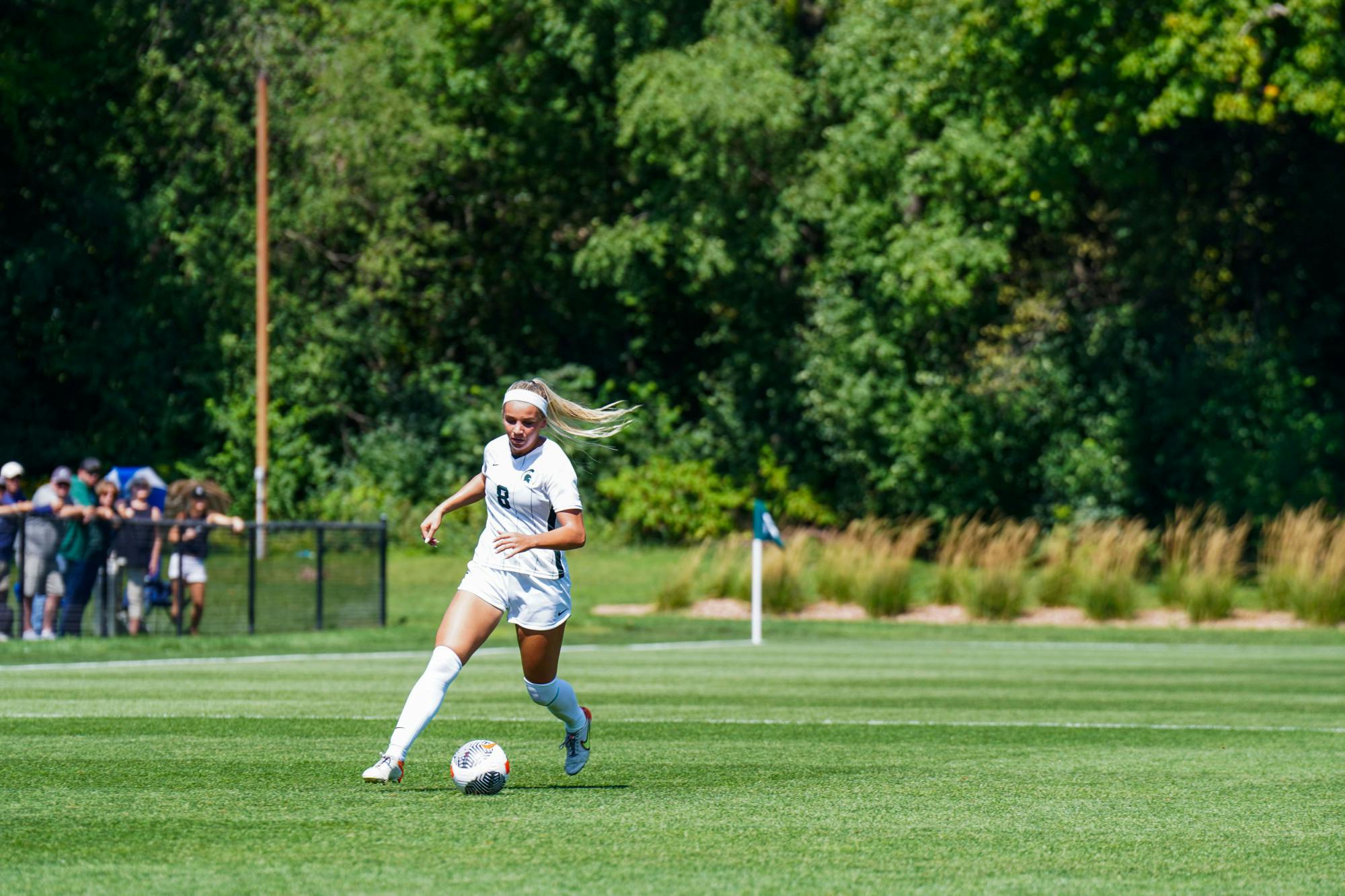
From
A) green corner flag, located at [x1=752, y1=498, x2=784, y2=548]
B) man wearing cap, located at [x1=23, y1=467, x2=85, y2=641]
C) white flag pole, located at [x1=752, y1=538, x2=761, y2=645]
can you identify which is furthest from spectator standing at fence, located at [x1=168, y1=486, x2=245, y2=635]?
white flag pole, located at [x1=752, y1=538, x2=761, y2=645]

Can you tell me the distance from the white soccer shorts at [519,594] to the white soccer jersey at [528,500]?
Result: 0.03 metres

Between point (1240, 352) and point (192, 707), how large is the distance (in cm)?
2937

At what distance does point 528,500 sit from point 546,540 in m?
0.35

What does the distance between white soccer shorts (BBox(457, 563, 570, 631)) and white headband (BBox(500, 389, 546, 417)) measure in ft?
2.53

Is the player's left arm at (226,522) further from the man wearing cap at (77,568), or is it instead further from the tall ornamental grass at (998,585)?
the tall ornamental grass at (998,585)

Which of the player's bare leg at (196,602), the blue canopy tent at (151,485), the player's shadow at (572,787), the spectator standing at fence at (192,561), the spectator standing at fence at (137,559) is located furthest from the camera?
the blue canopy tent at (151,485)

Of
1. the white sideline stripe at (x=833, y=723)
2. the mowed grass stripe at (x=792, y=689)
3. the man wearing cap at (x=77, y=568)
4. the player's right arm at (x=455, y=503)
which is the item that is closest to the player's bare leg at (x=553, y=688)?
the player's right arm at (x=455, y=503)

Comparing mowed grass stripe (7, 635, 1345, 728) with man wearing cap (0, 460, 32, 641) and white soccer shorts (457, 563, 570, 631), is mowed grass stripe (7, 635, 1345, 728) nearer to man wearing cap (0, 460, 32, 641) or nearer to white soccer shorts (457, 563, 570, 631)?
man wearing cap (0, 460, 32, 641)

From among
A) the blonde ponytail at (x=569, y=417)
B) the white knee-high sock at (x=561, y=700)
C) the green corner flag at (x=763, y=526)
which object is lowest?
the white knee-high sock at (x=561, y=700)

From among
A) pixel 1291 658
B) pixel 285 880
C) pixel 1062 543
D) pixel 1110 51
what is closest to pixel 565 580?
pixel 285 880

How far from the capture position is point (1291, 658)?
2339 centimetres

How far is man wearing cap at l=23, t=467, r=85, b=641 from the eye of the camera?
22.0 meters

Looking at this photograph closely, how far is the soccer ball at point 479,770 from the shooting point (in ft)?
29.8

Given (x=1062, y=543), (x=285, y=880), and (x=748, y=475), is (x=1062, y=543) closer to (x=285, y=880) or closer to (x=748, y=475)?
(x=748, y=475)
